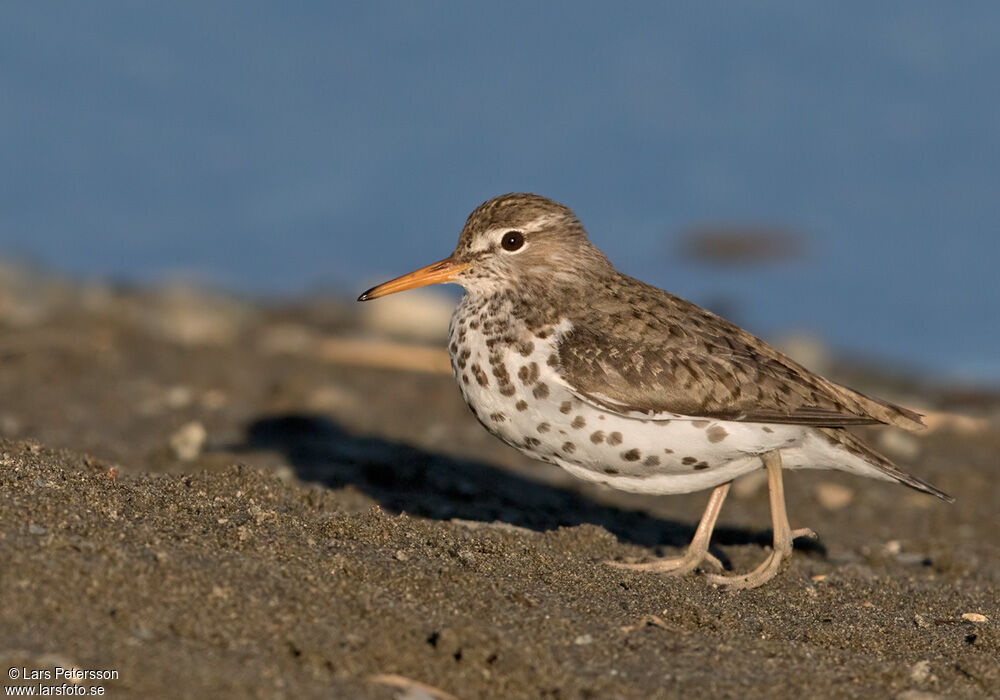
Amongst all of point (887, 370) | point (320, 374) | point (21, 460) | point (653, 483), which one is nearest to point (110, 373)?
point (320, 374)

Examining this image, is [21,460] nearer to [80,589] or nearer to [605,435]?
[80,589]

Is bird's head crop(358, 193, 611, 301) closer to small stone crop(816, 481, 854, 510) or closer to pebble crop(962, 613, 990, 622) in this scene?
pebble crop(962, 613, 990, 622)

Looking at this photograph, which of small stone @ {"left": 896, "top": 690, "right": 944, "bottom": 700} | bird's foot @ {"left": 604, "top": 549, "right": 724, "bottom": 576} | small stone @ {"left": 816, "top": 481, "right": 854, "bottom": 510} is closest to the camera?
small stone @ {"left": 896, "top": 690, "right": 944, "bottom": 700}

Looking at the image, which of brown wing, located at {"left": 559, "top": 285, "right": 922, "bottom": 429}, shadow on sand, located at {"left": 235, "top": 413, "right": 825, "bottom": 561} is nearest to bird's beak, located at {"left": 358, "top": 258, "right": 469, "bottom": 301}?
brown wing, located at {"left": 559, "top": 285, "right": 922, "bottom": 429}

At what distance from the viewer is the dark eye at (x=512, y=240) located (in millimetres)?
8266

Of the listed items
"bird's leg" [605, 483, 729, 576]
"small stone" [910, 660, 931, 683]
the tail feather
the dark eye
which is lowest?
"small stone" [910, 660, 931, 683]

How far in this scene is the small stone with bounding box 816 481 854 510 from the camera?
11703 mm

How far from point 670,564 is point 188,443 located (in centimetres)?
490

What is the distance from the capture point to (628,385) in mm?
7332

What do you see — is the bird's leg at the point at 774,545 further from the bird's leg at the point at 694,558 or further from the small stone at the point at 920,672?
the small stone at the point at 920,672

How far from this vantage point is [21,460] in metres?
7.16

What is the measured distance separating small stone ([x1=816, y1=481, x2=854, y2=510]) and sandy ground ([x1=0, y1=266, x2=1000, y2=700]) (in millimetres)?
41

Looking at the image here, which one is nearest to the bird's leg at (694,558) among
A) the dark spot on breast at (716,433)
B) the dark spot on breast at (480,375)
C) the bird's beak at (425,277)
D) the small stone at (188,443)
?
the dark spot on breast at (716,433)

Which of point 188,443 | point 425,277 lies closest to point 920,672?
point 425,277
